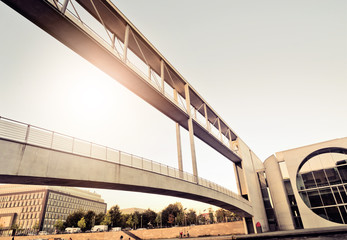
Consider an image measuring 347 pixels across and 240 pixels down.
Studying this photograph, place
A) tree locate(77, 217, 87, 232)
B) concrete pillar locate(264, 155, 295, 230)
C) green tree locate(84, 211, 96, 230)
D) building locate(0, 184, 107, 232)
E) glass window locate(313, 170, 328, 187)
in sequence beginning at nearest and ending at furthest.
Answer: glass window locate(313, 170, 328, 187) < concrete pillar locate(264, 155, 295, 230) < tree locate(77, 217, 87, 232) < green tree locate(84, 211, 96, 230) < building locate(0, 184, 107, 232)

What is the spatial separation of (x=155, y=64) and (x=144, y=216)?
67.6m

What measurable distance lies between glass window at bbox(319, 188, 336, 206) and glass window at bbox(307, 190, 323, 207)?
0.59 m

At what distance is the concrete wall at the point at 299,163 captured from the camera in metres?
29.4

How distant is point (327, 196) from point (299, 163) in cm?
564

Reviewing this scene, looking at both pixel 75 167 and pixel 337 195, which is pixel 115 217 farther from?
pixel 75 167

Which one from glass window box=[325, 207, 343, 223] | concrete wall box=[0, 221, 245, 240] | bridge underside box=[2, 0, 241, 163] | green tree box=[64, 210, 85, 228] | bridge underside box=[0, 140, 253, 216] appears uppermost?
bridge underside box=[2, 0, 241, 163]

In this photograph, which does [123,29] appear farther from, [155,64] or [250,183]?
[250,183]

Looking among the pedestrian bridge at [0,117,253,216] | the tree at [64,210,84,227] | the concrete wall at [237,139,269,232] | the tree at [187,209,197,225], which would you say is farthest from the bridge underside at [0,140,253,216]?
the tree at [64,210,84,227]

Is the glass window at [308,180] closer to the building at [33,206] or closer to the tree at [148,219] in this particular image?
the tree at [148,219]

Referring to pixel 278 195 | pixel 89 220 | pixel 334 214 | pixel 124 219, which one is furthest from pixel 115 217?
pixel 334 214

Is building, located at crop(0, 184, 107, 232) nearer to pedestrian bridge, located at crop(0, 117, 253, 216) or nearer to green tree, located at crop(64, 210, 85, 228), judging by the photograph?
green tree, located at crop(64, 210, 85, 228)

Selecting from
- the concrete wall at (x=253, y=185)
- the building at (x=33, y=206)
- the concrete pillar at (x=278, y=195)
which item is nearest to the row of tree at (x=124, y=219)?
the building at (x=33, y=206)

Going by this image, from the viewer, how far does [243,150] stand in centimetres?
4191

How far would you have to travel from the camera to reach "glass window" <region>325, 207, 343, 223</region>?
28123mm
